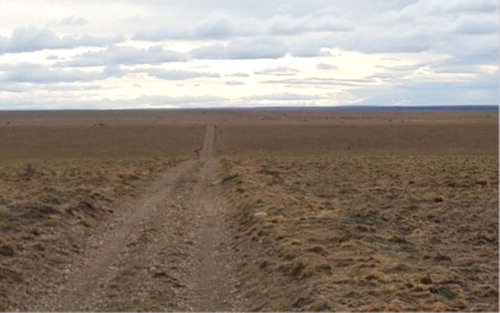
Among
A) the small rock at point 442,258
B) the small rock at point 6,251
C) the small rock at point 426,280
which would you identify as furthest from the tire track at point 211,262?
the small rock at point 442,258

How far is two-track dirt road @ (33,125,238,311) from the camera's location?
11133 millimetres

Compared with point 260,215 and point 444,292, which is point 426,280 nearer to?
point 444,292

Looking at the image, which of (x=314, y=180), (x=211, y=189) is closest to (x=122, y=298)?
(x=211, y=189)

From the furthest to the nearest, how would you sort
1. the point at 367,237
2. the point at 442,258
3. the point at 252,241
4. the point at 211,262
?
the point at 252,241 < the point at 367,237 < the point at 211,262 < the point at 442,258

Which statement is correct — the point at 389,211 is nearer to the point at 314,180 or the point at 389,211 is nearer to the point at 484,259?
the point at 484,259

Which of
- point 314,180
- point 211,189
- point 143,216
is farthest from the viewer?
point 314,180

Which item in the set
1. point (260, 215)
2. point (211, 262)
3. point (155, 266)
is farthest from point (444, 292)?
point (260, 215)

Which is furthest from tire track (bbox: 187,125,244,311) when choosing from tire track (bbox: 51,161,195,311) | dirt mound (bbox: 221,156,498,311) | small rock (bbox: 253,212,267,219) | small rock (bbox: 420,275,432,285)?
small rock (bbox: 420,275,432,285)

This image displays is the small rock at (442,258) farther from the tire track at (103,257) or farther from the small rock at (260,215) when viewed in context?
the tire track at (103,257)

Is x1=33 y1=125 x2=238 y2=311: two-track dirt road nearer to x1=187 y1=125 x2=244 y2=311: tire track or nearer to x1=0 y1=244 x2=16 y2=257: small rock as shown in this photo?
x1=187 y1=125 x2=244 y2=311: tire track

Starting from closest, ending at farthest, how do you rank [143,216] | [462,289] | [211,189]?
[462,289] → [143,216] → [211,189]

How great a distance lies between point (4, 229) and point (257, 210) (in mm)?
6882

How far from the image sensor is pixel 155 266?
43.9 feet

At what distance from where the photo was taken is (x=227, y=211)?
21234mm
